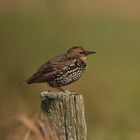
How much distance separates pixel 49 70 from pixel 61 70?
21 centimetres

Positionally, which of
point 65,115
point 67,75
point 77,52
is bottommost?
point 65,115

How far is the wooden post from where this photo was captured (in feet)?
22.7

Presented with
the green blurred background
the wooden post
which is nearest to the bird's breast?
the green blurred background

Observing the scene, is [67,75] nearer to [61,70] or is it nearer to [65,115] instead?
[61,70]

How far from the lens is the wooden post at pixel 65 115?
22.7 ft

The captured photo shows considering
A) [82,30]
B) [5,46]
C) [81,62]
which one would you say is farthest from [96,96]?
[82,30]

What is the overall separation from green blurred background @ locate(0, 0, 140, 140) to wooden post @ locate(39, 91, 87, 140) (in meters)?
0.51

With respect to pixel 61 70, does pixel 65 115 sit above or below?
below

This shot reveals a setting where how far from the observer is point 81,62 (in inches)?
365

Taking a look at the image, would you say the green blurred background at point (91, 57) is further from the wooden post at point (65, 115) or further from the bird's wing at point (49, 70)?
the wooden post at point (65, 115)

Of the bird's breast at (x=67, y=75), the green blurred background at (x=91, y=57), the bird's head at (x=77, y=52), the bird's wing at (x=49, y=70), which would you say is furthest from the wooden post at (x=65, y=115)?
the bird's head at (x=77, y=52)

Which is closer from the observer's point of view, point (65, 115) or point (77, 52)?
point (65, 115)

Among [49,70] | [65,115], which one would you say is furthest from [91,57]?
[65,115]

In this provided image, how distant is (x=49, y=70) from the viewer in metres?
8.77
